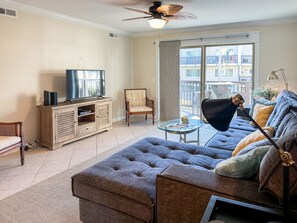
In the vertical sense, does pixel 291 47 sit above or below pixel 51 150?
above

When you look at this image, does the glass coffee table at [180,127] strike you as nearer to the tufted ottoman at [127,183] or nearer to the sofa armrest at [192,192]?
the tufted ottoman at [127,183]

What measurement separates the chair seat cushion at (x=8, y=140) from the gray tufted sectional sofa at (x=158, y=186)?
1674 millimetres

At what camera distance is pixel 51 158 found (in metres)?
3.74

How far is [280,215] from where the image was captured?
3.62 ft

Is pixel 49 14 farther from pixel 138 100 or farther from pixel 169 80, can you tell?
pixel 169 80

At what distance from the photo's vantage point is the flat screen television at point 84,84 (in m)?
4.64

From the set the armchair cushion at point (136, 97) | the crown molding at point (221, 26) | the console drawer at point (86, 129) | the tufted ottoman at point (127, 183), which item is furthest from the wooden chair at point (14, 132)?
the crown molding at point (221, 26)

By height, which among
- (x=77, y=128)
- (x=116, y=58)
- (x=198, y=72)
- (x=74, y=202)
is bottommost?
(x=74, y=202)

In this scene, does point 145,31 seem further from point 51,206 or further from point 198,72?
point 51,206

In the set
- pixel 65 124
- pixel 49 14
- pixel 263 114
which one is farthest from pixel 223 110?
pixel 49 14

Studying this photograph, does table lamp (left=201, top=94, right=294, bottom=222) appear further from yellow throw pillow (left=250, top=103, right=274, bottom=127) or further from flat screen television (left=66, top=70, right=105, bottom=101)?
flat screen television (left=66, top=70, right=105, bottom=101)

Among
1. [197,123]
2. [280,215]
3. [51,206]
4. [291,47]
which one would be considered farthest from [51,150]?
[291,47]

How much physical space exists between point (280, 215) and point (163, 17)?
3.42 m

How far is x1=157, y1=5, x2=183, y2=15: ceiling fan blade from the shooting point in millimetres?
3350
